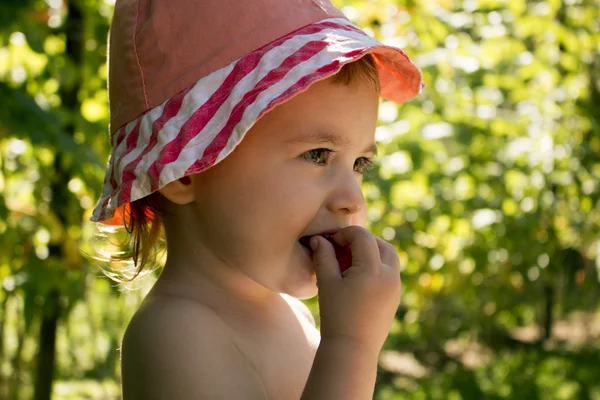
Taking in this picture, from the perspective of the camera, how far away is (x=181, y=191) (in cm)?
141

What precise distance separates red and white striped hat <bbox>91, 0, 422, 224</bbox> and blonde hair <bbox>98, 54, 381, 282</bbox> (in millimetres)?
55

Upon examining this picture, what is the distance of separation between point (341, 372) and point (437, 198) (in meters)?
2.86

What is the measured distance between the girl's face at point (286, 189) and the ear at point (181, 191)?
45mm

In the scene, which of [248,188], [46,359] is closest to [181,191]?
[248,188]

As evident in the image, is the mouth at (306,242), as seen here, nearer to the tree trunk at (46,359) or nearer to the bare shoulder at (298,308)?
the bare shoulder at (298,308)

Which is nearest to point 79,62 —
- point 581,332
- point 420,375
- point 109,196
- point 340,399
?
point 109,196

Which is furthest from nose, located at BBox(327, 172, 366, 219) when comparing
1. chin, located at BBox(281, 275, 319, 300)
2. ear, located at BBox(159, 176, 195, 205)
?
ear, located at BBox(159, 176, 195, 205)

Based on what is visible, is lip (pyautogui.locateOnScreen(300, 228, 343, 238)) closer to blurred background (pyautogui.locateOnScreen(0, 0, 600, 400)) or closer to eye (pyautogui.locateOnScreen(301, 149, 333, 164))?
eye (pyautogui.locateOnScreen(301, 149, 333, 164))

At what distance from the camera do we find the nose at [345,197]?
136 cm

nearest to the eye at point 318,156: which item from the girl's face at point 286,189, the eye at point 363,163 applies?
the girl's face at point 286,189

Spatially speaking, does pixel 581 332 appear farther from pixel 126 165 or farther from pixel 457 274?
pixel 126 165

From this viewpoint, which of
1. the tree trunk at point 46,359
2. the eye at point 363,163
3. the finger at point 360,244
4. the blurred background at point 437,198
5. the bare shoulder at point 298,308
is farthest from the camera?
the tree trunk at point 46,359

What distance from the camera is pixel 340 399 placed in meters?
1.22

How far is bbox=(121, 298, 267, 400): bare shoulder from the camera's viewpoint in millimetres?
1270
